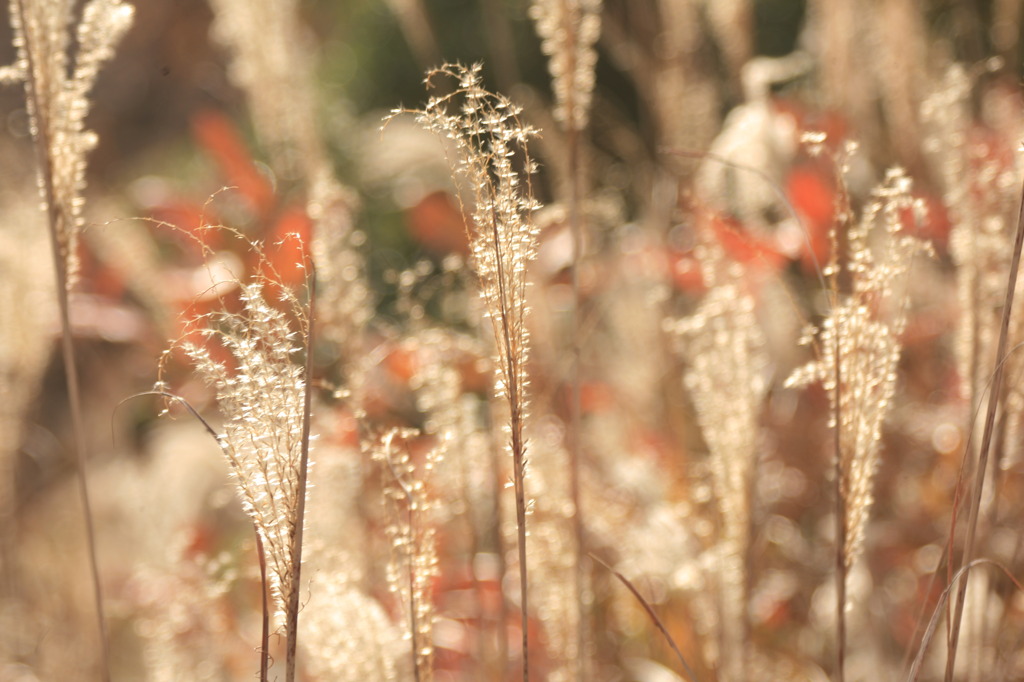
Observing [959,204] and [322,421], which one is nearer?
[959,204]

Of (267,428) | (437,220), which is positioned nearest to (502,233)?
(267,428)

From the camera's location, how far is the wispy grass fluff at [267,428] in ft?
1.54

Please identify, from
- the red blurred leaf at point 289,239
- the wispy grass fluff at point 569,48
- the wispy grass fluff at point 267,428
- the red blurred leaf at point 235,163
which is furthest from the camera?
the red blurred leaf at point 235,163

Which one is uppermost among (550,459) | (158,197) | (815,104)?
(815,104)

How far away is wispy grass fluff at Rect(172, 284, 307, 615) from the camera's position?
47cm

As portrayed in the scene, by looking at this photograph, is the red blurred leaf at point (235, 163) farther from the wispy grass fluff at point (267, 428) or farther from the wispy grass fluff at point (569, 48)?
the wispy grass fluff at point (267, 428)

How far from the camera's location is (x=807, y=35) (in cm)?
171

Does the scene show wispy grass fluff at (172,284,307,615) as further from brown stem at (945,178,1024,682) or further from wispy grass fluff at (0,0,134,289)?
brown stem at (945,178,1024,682)

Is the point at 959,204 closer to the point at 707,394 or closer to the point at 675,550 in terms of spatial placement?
the point at 707,394

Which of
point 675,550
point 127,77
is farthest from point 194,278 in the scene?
point 127,77

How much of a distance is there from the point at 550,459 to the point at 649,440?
50cm

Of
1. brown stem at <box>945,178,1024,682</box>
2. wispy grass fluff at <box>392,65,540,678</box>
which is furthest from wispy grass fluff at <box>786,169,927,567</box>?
wispy grass fluff at <box>392,65,540,678</box>

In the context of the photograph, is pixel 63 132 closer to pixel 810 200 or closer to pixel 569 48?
pixel 569 48

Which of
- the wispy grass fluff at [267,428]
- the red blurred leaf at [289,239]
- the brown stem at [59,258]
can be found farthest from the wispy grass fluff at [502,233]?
the red blurred leaf at [289,239]
